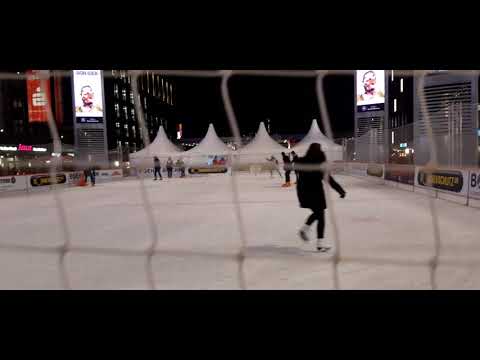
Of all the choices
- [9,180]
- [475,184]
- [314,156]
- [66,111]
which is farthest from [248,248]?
[66,111]

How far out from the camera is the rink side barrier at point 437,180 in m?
6.59

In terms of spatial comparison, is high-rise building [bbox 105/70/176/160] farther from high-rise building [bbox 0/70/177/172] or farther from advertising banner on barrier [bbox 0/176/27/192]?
advertising banner on barrier [bbox 0/176/27/192]

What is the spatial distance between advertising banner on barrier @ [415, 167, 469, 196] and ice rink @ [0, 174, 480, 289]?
0.47 metres

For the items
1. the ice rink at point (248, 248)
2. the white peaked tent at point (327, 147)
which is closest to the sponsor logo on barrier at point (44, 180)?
the ice rink at point (248, 248)

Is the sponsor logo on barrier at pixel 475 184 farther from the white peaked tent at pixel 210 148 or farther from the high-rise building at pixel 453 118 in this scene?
the white peaked tent at pixel 210 148

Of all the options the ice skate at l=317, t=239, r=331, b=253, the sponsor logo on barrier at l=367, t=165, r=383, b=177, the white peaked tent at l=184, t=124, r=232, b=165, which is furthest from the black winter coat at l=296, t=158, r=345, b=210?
the white peaked tent at l=184, t=124, r=232, b=165

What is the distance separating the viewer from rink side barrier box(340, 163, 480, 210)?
659 cm

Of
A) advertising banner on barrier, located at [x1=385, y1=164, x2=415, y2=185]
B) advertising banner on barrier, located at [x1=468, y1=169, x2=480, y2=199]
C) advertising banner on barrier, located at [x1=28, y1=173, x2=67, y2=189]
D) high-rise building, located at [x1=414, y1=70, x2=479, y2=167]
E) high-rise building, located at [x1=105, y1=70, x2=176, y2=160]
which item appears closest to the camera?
advertising banner on barrier, located at [x1=468, y1=169, x2=480, y2=199]

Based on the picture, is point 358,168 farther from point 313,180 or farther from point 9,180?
point 9,180
